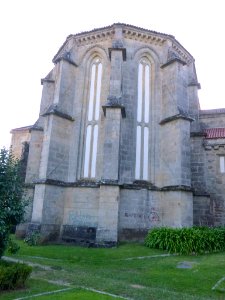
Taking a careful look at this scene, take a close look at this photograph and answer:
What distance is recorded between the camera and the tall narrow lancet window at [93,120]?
19.4 metres

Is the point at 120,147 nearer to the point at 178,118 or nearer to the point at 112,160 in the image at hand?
the point at 112,160

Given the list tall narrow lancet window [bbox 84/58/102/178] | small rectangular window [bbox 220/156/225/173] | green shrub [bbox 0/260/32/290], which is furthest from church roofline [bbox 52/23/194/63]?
green shrub [bbox 0/260/32/290]

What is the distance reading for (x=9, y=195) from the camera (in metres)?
9.51

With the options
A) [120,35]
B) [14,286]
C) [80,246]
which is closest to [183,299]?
[14,286]

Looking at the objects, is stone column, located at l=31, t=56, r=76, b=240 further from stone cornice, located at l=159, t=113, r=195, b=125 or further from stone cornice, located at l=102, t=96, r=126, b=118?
stone cornice, located at l=159, t=113, r=195, b=125

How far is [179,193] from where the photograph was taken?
1758cm

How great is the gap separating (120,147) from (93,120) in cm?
288

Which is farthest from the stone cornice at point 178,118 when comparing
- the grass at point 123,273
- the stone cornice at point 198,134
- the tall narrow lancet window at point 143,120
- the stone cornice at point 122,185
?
the grass at point 123,273

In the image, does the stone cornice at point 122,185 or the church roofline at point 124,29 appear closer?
the stone cornice at point 122,185

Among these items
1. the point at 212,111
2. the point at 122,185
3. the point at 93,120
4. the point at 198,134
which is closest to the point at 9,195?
the point at 122,185

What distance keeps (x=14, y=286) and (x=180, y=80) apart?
1625 centimetres

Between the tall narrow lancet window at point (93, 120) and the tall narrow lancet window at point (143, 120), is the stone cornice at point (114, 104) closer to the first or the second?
the tall narrow lancet window at point (143, 120)

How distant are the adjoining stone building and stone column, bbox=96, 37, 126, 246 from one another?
0.06 m

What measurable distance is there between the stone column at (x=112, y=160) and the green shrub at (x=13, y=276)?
827cm
